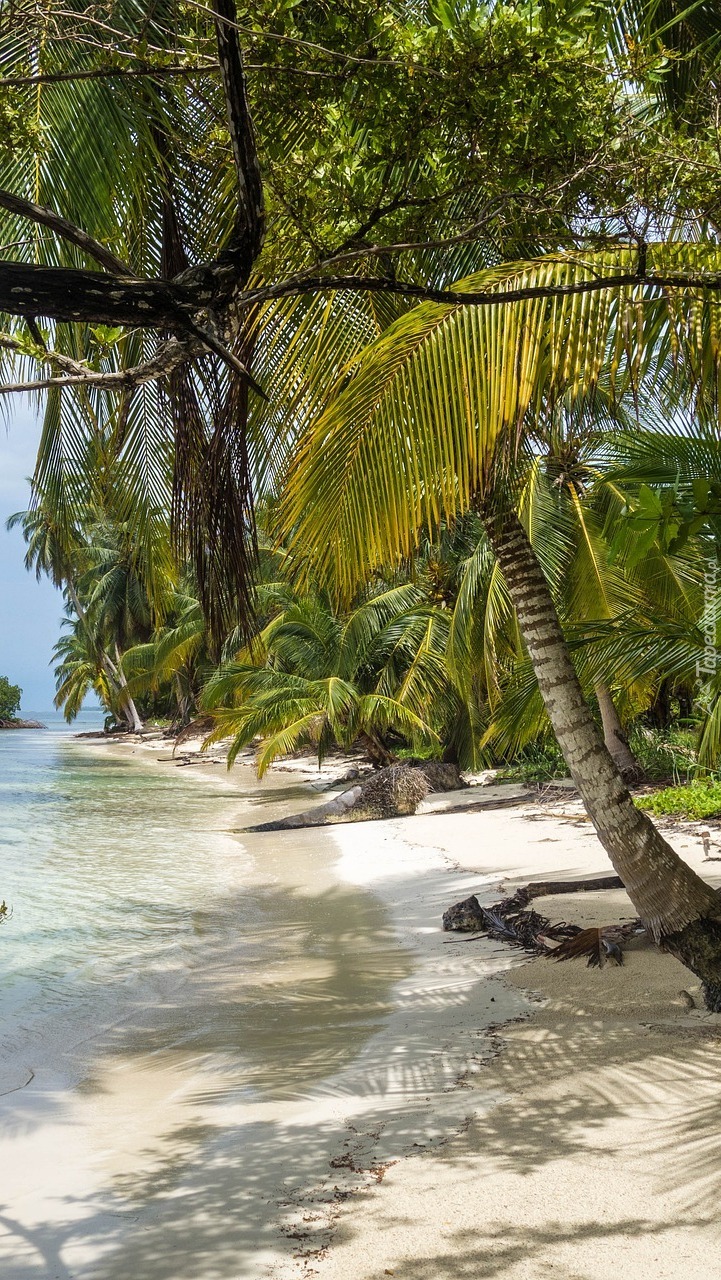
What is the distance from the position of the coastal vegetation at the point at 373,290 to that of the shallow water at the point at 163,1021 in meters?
1.93

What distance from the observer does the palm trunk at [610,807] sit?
15.0ft

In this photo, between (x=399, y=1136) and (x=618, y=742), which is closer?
(x=399, y=1136)

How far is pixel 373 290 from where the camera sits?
3352 millimetres

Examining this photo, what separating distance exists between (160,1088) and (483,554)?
883 centimetres

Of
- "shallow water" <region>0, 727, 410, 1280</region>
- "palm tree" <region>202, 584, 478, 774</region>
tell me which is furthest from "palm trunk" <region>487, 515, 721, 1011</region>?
"palm tree" <region>202, 584, 478, 774</region>

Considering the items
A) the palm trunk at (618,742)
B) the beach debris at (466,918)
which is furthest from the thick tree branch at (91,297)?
the palm trunk at (618,742)

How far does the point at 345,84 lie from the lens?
264 centimetres

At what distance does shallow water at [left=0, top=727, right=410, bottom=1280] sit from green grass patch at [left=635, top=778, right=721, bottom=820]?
357 centimetres

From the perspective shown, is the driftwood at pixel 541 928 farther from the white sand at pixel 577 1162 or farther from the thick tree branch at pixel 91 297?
the thick tree branch at pixel 91 297

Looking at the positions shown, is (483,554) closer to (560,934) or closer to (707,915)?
(560,934)

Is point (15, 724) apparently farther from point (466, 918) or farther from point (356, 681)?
point (466, 918)

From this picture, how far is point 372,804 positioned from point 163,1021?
939 cm

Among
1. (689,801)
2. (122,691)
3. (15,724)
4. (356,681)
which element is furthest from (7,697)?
(689,801)

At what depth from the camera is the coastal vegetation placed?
2.51 meters
